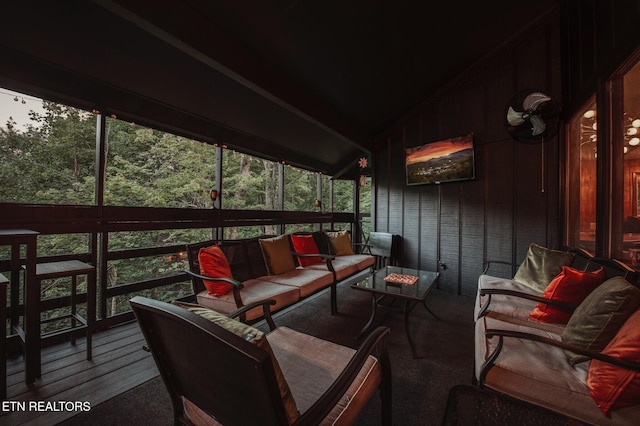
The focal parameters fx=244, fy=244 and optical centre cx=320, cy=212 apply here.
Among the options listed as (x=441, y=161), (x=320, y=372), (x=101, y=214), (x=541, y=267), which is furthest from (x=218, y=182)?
(x=541, y=267)

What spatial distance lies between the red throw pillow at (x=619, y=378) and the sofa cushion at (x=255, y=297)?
1995mm

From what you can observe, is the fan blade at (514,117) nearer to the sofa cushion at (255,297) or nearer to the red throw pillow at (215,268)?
the sofa cushion at (255,297)

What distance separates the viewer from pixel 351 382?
0.90 m

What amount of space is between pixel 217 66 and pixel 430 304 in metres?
3.79

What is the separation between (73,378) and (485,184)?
5.12 meters

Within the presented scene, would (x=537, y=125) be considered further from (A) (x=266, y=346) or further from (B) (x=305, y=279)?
(A) (x=266, y=346)

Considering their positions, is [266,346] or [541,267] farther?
[541,267]

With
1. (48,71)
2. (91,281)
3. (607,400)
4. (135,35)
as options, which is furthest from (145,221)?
(607,400)

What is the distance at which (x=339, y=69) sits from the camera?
3.14m

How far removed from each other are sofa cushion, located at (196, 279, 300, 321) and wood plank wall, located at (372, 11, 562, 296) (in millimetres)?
2929

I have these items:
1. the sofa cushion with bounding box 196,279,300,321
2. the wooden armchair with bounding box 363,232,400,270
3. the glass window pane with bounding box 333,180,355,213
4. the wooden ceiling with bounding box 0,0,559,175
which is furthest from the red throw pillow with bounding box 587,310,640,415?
the glass window pane with bounding box 333,180,355,213

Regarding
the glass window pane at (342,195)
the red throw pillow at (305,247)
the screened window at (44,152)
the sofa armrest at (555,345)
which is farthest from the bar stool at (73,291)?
the glass window pane at (342,195)

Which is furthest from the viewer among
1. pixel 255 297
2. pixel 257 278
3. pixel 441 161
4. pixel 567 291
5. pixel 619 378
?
pixel 441 161

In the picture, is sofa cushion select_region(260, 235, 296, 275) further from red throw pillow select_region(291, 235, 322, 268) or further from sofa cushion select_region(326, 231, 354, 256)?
sofa cushion select_region(326, 231, 354, 256)
